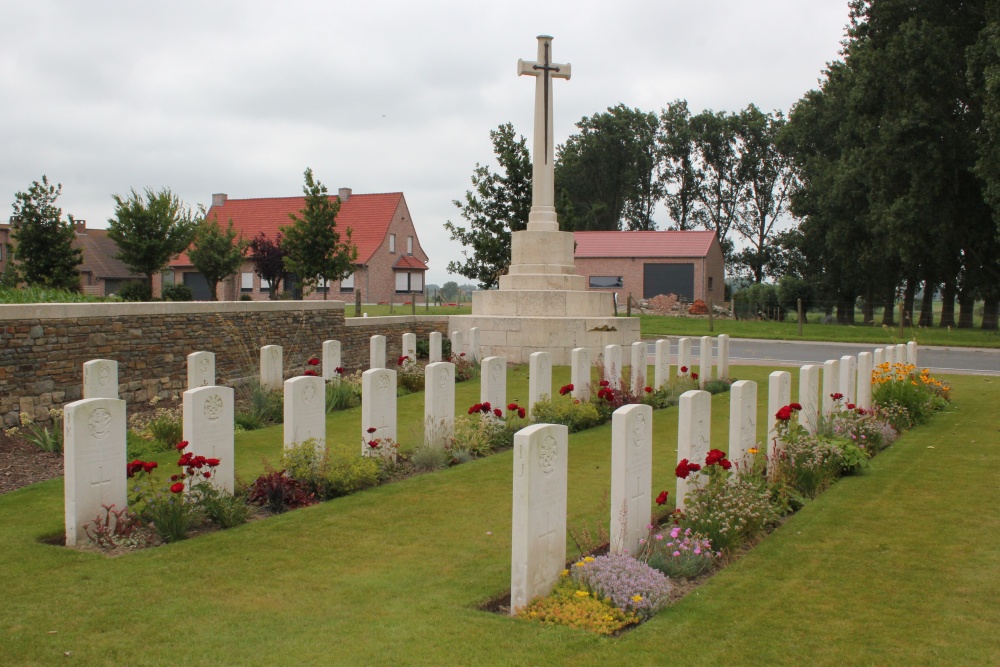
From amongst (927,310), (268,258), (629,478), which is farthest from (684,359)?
(268,258)

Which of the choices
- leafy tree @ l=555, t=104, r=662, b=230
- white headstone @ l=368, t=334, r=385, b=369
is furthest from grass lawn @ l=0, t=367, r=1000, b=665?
leafy tree @ l=555, t=104, r=662, b=230

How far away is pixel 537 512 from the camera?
15.1ft

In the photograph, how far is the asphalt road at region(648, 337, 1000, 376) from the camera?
1802 cm

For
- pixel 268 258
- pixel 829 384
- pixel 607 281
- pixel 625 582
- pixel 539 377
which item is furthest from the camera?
pixel 607 281

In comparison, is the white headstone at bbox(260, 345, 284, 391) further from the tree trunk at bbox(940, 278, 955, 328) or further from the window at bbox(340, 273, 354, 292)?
the window at bbox(340, 273, 354, 292)

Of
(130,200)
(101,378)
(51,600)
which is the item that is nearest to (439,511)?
(51,600)

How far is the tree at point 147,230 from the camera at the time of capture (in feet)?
79.7

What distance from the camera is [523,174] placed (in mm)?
27812

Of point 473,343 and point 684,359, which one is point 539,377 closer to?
point 684,359

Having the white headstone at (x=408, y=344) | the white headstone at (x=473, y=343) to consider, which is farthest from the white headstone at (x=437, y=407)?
the white headstone at (x=473, y=343)

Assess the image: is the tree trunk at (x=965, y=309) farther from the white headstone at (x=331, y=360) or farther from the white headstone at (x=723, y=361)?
the white headstone at (x=331, y=360)

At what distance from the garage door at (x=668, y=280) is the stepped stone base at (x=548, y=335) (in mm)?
26119

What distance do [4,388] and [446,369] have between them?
4.77m

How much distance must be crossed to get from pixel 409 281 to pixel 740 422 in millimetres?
44204
